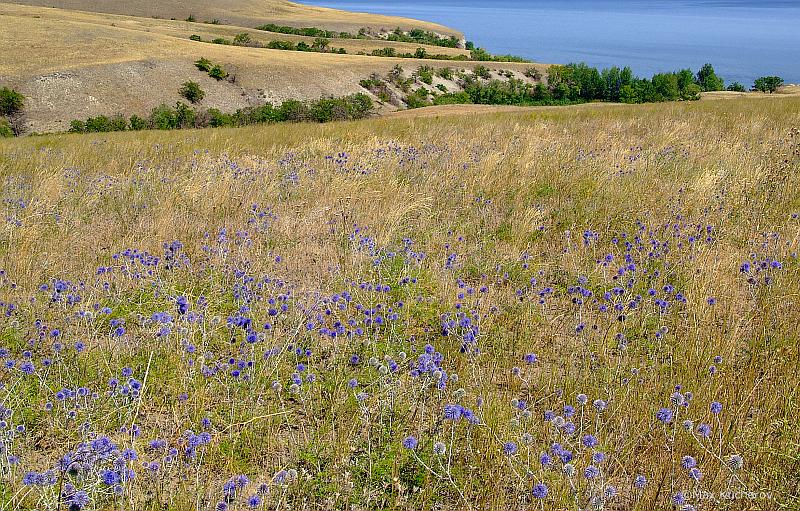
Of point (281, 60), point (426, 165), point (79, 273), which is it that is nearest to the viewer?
point (79, 273)

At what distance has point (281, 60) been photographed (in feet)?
254

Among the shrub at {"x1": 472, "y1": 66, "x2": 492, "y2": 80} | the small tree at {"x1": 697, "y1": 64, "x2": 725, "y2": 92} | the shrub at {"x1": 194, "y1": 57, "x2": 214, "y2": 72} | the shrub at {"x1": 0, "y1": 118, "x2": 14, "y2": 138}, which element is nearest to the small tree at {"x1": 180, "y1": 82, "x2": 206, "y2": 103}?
the shrub at {"x1": 194, "y1": 57, "x2": 214, "y2": 72}

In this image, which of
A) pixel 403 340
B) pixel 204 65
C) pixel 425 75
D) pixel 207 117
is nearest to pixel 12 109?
pixel 207 117

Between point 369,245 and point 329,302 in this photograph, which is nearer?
point 329,302

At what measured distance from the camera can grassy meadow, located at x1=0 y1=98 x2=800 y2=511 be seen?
2311mm

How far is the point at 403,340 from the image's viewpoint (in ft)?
11.3

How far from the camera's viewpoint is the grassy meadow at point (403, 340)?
231cm

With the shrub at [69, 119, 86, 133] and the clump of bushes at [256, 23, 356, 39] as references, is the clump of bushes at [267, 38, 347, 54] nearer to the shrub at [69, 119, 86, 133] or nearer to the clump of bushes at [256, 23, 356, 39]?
the clump of bushes at [256, 23, 356, 39]

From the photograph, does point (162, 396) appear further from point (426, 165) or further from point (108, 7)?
point (108, 7)

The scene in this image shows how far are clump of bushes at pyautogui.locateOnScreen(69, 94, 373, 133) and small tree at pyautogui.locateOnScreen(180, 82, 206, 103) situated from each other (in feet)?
5.95

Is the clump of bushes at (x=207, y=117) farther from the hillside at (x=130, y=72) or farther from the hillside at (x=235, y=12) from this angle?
the hillside at (x=235, y=12)

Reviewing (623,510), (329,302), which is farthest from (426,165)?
(623,510)

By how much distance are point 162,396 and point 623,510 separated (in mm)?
A: 2332

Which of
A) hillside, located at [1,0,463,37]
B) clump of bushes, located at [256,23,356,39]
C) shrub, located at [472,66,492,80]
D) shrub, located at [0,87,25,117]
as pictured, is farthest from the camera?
hillside, located at [1,0,463,37]
